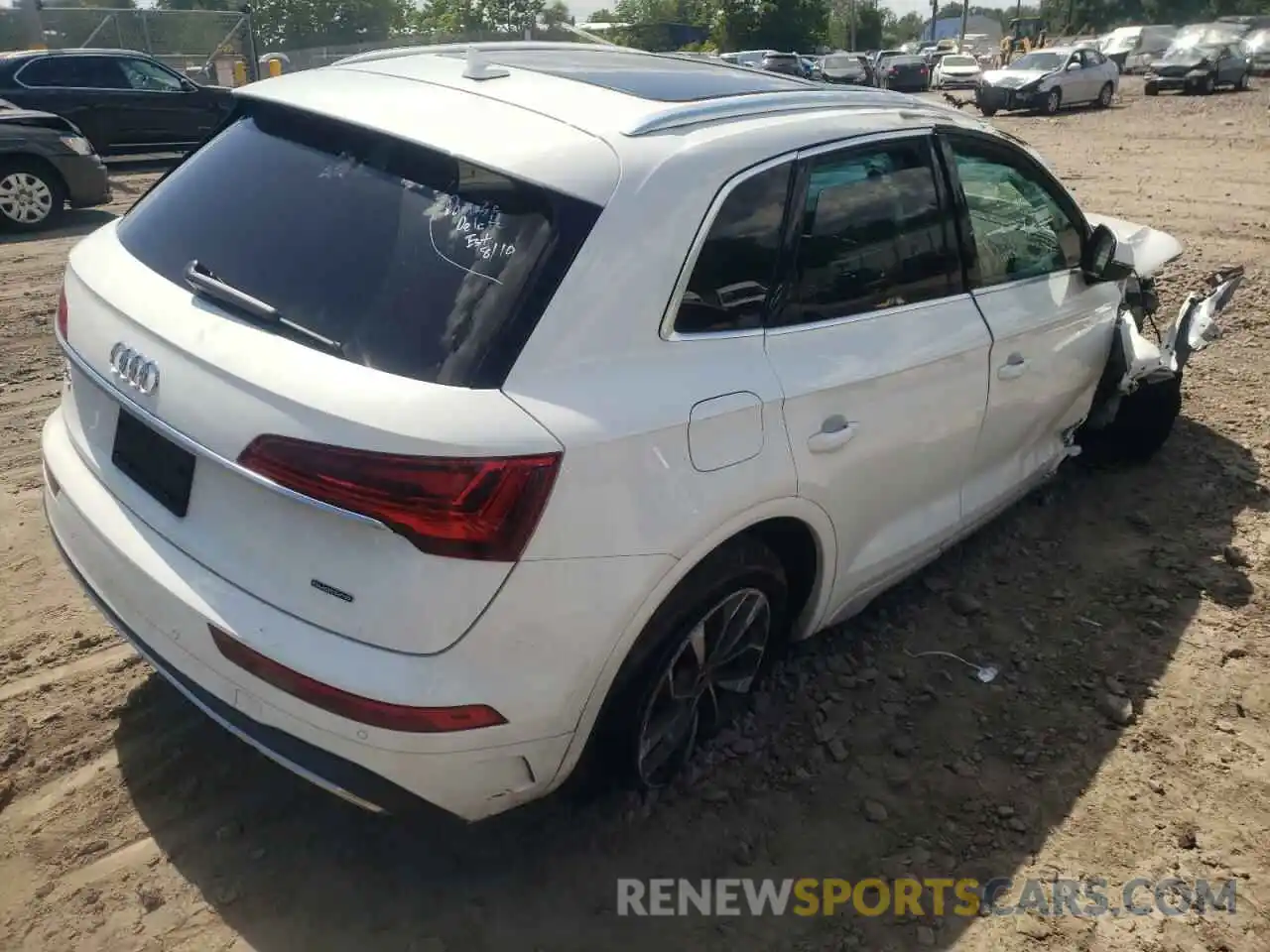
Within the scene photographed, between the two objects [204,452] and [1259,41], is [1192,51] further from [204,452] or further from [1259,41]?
[204,452]

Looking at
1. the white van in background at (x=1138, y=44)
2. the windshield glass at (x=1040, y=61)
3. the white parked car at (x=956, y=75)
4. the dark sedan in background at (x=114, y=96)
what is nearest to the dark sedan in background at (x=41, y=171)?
the dark sedan in background at (x=114, y=96)

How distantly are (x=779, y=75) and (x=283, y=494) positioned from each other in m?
2.24

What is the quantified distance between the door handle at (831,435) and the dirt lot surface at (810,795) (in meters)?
0.97

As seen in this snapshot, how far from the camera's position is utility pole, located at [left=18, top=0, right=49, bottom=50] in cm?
2170

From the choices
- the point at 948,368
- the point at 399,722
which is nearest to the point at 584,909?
the point at 399,722

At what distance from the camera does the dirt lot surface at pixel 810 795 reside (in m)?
2.48

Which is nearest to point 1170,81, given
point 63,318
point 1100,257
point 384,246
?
point 1100,257

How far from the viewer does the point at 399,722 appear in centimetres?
205

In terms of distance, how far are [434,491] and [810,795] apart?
61.9 inches

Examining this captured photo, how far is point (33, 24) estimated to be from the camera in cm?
2225

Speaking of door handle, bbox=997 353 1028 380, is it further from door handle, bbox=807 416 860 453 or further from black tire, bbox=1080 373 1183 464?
black tire, bbox=1080 373 1183 464

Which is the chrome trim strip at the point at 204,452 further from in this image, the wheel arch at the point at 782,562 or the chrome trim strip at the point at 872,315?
the chrome trim strip at the point at 872,315

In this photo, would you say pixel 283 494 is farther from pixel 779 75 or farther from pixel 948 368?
pixel 779 75

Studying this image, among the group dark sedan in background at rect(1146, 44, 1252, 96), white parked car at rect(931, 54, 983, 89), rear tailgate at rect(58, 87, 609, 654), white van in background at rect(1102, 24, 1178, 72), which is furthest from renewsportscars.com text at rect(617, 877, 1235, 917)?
white van in background at rect(1102, 24, 1178, 72)
